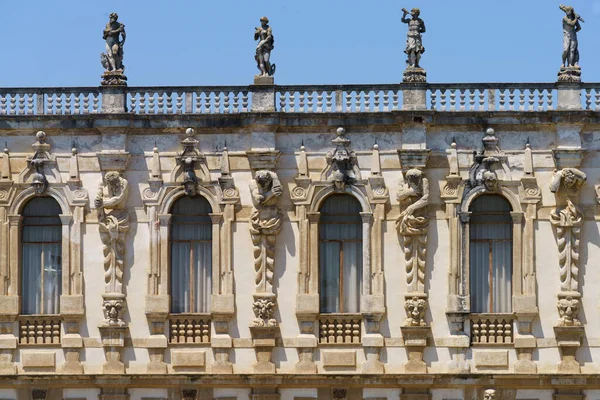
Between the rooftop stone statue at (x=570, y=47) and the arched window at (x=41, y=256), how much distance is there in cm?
Answer: 1309

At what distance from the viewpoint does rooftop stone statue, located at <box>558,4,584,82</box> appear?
4869cm

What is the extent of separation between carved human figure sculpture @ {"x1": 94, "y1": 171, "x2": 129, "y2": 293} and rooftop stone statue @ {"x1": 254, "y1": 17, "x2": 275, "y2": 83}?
442cm

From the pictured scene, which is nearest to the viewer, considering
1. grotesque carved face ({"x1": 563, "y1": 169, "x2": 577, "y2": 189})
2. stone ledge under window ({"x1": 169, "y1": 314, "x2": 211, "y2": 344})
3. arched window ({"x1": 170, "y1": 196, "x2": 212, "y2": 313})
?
grotesque carved face ({"x1": 563, "y1": 169, "x2": 577, "y2": 189})

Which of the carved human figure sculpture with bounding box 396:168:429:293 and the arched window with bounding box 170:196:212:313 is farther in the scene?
the arched window with bounding box 170:196:212:313

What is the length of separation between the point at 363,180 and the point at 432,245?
2.33 m

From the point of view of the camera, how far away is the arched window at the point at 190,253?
1932 inches

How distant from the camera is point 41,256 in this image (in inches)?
1946

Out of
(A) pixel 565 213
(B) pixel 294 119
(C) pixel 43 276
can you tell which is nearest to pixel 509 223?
(A) pixel 565 213

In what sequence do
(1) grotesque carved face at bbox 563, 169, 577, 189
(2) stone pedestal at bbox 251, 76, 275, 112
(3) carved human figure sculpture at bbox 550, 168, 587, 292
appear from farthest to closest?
(2) stone pedestal at bbox 251, 76, 275, 112 < (3) carved human figure sculpture at bbox 550, 168, 587, 292 < (1) grotesque carved face at bbox 563, 169, 577, 189

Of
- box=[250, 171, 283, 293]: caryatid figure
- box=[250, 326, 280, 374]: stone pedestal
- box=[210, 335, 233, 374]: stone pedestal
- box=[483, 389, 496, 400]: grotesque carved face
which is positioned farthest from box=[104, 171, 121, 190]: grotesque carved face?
box=[483, 389, 496, 400]: grotesque carved face

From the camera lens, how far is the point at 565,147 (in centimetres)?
4822

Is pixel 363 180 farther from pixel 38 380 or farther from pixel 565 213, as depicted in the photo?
pixel 38 380

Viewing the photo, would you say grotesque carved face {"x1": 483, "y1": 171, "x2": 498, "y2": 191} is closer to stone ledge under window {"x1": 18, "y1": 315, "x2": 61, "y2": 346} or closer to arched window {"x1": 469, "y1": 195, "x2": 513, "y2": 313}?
arched window {"x1": 469, "y1": 195, "x2": 513, "y2": 313}

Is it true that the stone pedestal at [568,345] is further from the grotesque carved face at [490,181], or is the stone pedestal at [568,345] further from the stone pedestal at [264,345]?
the stone pedestal at [264,345]
